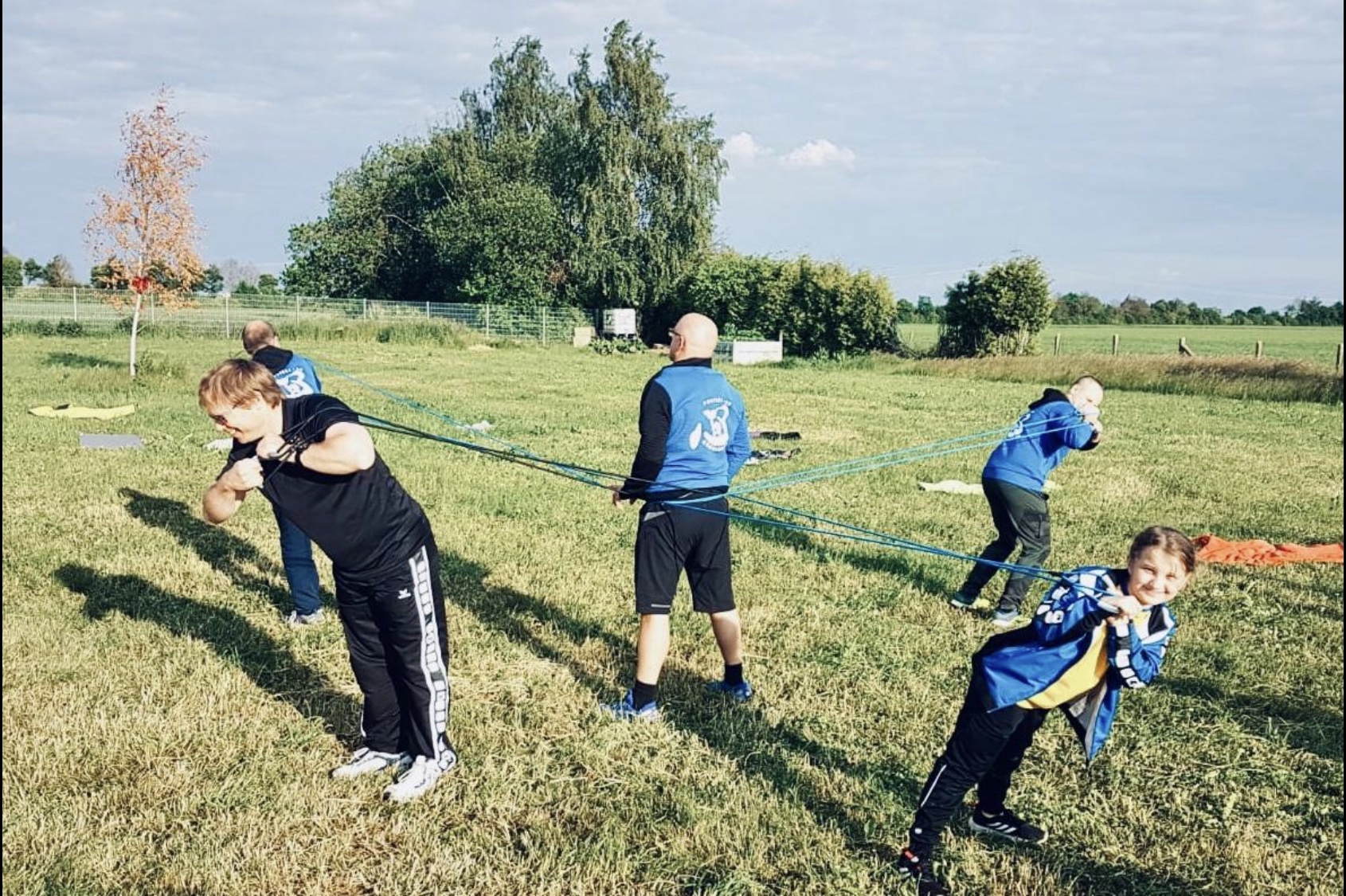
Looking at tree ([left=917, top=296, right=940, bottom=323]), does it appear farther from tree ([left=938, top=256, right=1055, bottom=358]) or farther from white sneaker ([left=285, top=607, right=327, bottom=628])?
white sneaker ([left=285, top=607, right=327, bottom=628])

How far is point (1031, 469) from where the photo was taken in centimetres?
Answer: 687

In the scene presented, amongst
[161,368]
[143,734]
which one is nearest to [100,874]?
[143,734]

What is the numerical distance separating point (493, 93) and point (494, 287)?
15143 mm

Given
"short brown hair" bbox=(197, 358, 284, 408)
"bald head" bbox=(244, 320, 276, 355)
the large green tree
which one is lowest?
"short brown hair" bbox=(197, 358, 284, 408)

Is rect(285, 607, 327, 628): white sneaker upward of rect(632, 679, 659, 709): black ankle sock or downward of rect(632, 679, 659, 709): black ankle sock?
upward

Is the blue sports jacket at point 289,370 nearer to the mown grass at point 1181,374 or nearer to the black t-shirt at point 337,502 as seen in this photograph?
the black t-shirt at point 337,502

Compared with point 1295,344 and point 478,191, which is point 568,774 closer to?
point 478,191

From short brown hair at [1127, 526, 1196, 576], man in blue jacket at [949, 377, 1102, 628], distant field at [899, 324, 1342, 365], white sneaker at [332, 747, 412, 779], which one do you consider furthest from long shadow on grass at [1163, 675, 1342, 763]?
distant field at [899, 324, 1342, 365]

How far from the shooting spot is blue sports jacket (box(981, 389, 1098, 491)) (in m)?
6.68

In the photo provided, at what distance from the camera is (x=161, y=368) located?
2183cm

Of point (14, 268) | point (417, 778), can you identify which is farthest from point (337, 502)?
point (14, 268)

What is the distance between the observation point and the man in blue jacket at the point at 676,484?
5129mm

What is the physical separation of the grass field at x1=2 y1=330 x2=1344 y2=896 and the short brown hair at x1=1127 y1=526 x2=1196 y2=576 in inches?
57.6

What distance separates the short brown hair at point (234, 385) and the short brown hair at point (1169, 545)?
341cm
